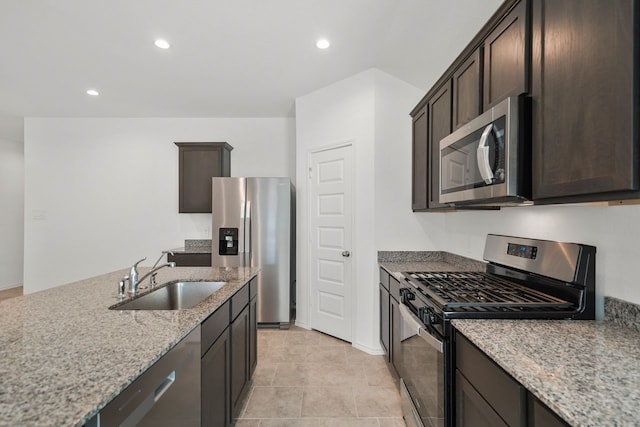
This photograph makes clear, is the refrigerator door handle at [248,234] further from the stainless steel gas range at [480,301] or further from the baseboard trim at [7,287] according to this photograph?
the baseboard trim at [7,287]

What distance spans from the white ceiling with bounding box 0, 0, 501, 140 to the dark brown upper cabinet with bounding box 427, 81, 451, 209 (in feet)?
1.49

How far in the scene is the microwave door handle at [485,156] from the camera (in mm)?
1378

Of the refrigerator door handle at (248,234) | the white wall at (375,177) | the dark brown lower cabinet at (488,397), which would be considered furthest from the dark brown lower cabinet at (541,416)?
the refrigerator door handle at (248,234)

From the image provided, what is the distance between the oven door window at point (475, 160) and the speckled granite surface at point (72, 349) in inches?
57.1

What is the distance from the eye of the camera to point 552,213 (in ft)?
5.06

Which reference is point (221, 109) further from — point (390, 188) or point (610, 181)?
point (610, 181)

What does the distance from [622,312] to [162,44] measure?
11.5ft

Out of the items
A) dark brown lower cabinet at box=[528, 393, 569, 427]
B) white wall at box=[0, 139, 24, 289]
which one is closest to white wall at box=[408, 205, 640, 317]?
dark brown lower cabinet at box=[528, 393, 569, 427]

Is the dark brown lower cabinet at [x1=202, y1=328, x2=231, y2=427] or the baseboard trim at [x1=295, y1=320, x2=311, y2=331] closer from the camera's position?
the dark brown lower cabinet at [x1=202, y1=328, x2=231, y2=427]

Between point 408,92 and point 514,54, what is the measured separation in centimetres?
184

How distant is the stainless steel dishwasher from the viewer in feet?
2.57

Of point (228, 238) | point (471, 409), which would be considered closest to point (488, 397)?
point (471, 409)

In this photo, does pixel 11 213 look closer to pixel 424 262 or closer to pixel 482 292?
pixel 424 262

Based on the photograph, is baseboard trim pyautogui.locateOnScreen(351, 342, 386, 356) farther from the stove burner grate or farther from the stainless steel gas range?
the stove burner grate
